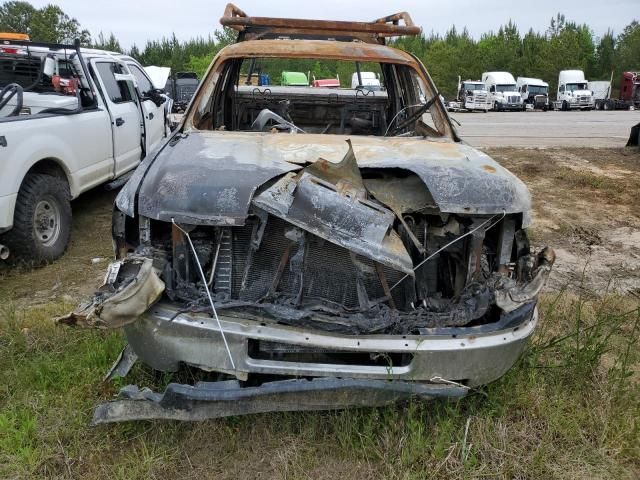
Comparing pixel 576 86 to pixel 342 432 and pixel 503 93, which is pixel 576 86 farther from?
pixel 342 432

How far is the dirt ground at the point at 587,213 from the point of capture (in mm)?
4922

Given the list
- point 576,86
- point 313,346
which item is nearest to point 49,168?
point 313,346

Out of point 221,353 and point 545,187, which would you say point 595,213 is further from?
point 221,353

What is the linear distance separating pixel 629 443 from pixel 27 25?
54.1 m

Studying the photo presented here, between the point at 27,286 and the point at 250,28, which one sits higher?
the point at 250,28

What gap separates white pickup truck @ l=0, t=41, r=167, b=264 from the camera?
4.38 metres

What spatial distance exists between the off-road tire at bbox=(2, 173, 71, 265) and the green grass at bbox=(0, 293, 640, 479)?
162 centimetres

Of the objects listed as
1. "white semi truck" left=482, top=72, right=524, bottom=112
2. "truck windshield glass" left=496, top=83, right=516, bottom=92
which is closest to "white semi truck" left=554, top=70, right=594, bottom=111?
"white semi truck" left=482, top=72, right=524, bottom=112

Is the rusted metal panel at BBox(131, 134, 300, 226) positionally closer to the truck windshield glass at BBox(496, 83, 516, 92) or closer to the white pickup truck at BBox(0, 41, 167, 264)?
the white pickup truck at BBox(0, 41, 167, 264)

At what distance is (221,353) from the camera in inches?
92.6

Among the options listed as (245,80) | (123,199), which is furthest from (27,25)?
(123,199)

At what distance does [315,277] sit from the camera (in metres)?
2.62

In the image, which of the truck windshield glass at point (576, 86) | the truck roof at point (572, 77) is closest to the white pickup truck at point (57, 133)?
the truck windshield glass at point (576, 86)

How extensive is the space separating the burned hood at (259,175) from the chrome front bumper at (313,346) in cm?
47
